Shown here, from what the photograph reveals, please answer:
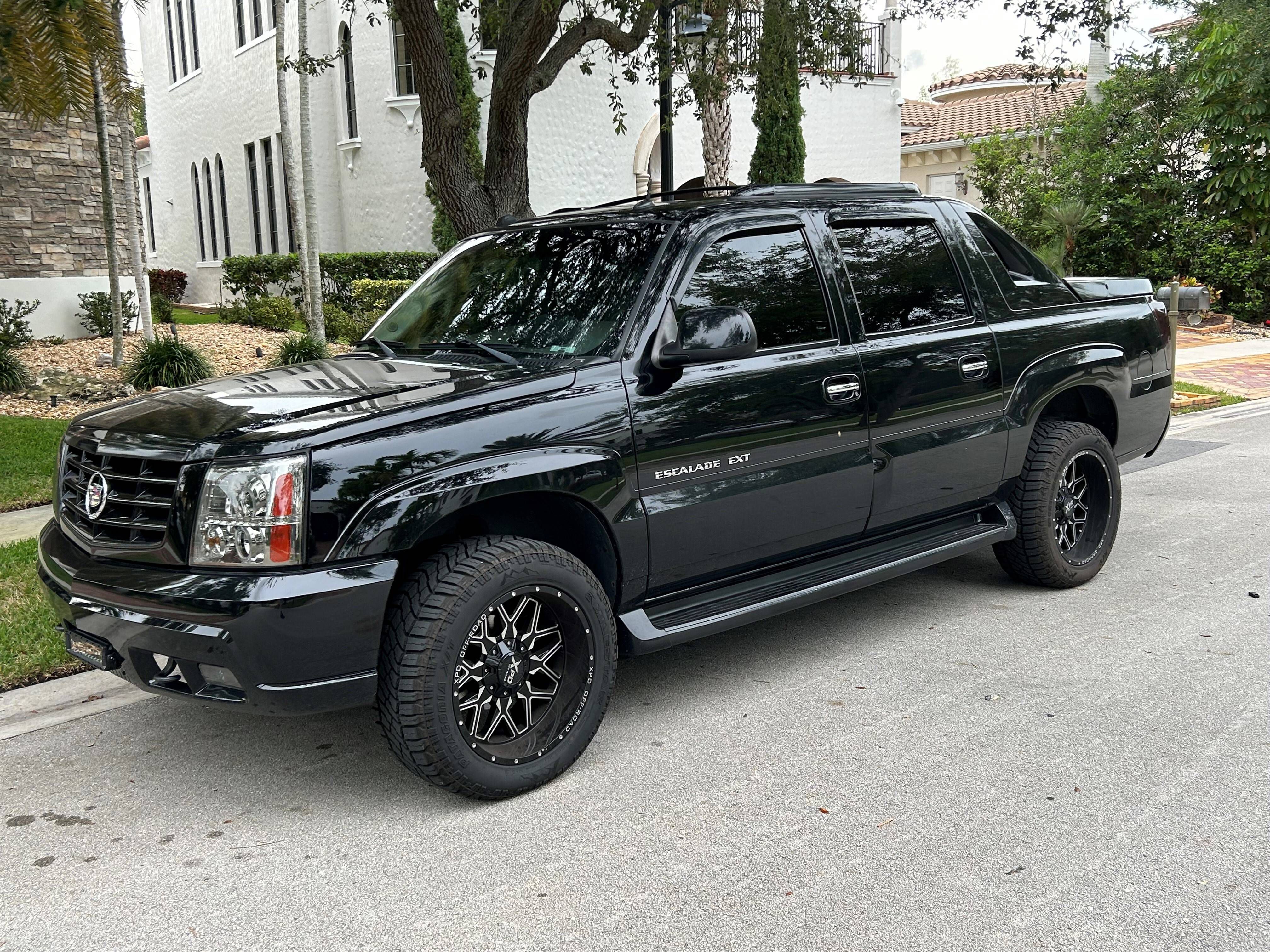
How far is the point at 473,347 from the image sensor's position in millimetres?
4578

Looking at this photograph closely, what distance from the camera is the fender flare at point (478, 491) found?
3.50 meters

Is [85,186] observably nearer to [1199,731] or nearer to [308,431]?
[308,431]

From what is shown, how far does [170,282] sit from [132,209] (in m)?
13.1

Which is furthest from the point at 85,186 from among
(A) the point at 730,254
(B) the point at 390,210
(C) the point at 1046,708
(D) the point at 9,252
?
(C) the point at 1046,708

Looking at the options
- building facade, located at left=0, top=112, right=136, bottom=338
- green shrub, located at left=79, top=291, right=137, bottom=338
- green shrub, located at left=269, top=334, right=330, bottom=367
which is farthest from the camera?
green shrub, located at left=79, top=291, right=137, bottom=338

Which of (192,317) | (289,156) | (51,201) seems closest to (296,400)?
(51,201)

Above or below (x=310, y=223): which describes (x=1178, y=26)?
above

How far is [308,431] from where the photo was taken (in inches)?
138

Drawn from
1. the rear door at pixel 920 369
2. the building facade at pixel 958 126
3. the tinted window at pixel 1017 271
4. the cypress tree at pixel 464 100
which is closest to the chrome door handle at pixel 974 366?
the rear door at pixel 920 369

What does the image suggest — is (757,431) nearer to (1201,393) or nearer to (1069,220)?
(1201,393)

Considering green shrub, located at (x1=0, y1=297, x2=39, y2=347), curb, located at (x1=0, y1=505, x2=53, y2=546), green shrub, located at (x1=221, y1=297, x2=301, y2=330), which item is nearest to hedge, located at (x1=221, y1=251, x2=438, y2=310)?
green shrub, located at (x1=221, y1=297, x2=301, y2=330)

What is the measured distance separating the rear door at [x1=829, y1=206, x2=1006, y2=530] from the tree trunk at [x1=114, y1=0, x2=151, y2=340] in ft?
35.5

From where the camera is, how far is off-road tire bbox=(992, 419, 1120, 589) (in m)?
5.64

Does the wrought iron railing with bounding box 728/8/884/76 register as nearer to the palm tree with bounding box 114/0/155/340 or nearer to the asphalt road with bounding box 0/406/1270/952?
the asphalt road with bounding box 0/406/1270/952
